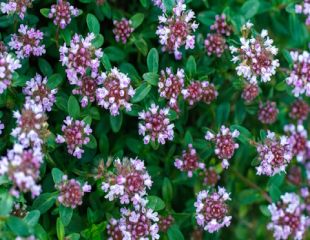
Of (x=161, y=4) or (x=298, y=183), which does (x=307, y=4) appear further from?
(x=298, y=183)

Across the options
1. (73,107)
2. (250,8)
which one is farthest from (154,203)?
(250,8)

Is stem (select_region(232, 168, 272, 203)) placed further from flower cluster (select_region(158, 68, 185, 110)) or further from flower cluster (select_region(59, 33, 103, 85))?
flower cluster (select_region(59, 33, 103, 85))

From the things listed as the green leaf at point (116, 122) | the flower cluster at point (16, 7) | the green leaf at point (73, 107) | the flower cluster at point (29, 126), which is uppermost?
the flower cluster at point (16, 7)

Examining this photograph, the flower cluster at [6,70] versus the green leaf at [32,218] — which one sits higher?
the flower cluster at [6,70]

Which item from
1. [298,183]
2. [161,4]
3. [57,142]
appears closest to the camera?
[57,142]

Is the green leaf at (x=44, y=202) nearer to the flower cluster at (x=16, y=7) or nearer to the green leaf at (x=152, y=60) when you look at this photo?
the green leaf at (x=152, y=60)

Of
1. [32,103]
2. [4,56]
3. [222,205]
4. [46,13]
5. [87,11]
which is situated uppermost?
[87,11]

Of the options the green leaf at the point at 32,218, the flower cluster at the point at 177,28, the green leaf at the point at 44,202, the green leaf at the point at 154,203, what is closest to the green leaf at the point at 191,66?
the flower cluster at the point at 177,28

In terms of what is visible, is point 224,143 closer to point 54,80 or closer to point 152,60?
point 152,60

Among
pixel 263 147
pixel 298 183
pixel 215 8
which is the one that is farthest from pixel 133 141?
pixel 298 183
